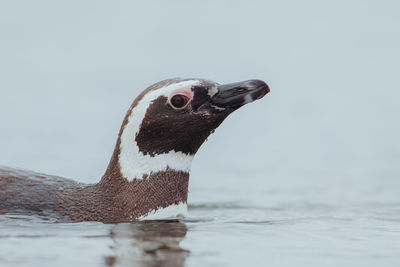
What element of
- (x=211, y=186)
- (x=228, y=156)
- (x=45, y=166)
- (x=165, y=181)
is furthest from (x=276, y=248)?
(x=228, y=156)

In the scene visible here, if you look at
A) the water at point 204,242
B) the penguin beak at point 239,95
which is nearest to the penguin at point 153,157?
the penguin beak at point 239,95

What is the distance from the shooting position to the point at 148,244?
6.96m

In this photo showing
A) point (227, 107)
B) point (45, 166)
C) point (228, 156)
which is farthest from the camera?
point (228, 156)

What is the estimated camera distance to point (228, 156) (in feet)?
73.7

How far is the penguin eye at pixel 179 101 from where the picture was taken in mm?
8820

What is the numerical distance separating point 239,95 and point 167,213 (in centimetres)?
147

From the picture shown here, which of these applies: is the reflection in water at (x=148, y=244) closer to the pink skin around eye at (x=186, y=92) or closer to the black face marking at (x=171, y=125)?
the black face marking at (x=171, y=125)

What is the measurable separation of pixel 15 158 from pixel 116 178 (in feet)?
34.7

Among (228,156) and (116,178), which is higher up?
(228,156)

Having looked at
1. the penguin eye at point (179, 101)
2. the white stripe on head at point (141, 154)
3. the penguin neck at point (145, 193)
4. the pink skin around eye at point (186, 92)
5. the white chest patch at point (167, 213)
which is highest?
the pink skin around eye at point (186, 92)

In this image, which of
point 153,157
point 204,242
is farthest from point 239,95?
point 204,242

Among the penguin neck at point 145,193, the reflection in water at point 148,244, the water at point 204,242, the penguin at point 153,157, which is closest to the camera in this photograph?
the reflection in water at point 148,244

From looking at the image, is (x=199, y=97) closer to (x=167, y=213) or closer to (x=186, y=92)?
(x=186, y=92)

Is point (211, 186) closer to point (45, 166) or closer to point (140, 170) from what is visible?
point (45, 166)
